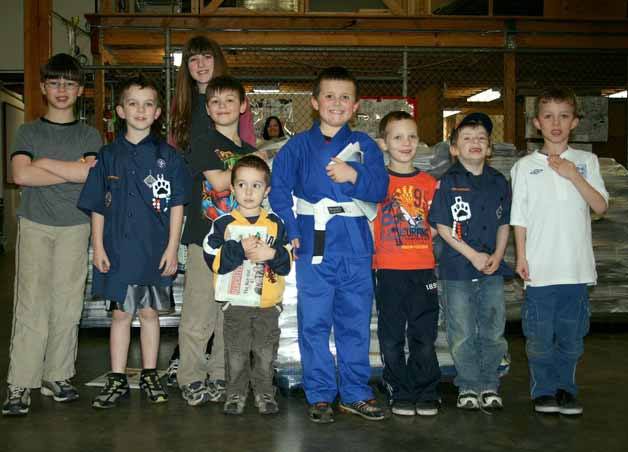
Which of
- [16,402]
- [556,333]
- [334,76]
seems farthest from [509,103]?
[16,402]

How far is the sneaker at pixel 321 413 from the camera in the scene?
306cm

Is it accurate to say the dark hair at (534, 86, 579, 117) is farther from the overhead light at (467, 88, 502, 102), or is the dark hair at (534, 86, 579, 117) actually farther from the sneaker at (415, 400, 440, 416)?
the overhead light at (467, 88, 502, 102)

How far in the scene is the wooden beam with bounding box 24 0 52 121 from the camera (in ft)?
21.3

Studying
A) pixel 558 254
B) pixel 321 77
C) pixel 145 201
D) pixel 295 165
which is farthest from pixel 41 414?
pixel 558 254

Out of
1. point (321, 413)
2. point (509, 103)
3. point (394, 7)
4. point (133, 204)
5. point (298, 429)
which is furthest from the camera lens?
point (394, 7)

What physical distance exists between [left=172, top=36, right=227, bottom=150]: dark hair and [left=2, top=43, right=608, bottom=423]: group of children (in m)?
0.03

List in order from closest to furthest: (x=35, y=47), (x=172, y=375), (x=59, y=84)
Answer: (x=59, y=84), (x=172, y=375), (x=35, y=47)

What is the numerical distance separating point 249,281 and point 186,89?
1058 millimetres

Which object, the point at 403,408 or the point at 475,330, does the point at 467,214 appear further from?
the point at 403,408

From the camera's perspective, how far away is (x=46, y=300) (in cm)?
339

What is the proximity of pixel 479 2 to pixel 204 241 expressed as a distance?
8394mm

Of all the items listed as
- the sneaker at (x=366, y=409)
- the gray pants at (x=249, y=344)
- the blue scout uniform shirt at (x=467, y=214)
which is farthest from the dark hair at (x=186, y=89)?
the sneaker at (x=366, y=409)

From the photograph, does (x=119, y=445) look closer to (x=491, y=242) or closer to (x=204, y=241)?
(x=204, y=241)

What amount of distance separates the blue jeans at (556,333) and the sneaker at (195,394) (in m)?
1.58
